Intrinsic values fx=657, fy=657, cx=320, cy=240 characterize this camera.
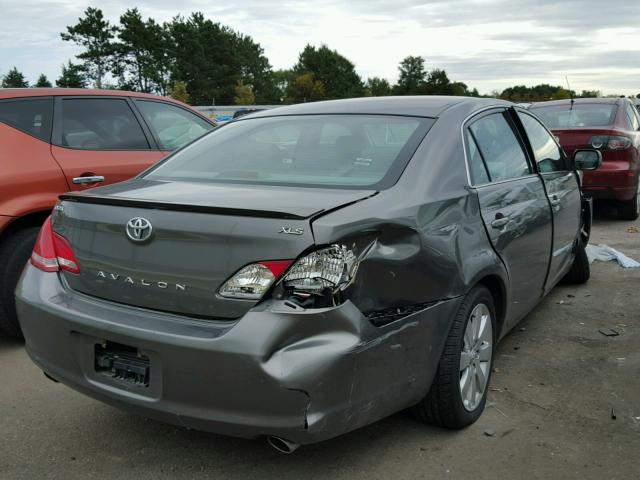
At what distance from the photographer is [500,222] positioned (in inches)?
130

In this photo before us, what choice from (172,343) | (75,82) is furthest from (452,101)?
(75,82)

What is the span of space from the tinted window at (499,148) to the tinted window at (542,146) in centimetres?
26

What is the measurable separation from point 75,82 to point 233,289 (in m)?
83.7

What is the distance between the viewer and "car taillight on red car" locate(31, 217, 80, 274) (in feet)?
9.10

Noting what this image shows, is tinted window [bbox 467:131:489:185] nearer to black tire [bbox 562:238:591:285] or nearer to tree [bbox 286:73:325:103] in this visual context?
black tire [bbox 562:238:591:285]

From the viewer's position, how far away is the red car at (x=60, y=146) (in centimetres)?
424

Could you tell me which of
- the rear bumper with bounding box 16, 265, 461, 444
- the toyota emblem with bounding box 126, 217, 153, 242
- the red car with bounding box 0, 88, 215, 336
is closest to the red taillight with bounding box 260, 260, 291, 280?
the rear bumper with bounding box 16, 265, 461, 444

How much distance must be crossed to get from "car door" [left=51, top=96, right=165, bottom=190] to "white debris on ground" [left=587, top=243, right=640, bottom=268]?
4.30 m

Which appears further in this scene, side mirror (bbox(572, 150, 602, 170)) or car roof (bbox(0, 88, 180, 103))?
side mirror (bbox(572, 150, 602, 170))

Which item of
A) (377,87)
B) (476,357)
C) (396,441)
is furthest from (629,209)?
(377,87)

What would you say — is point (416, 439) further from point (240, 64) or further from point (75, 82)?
point (240, 64)

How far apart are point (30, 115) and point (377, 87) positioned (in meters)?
104

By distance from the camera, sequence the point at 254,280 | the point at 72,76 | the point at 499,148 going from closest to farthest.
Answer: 1. the point at 254,280
2. the point at 499,148
3. the point at 72,76

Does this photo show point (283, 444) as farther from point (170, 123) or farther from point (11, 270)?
point (170, 123)
